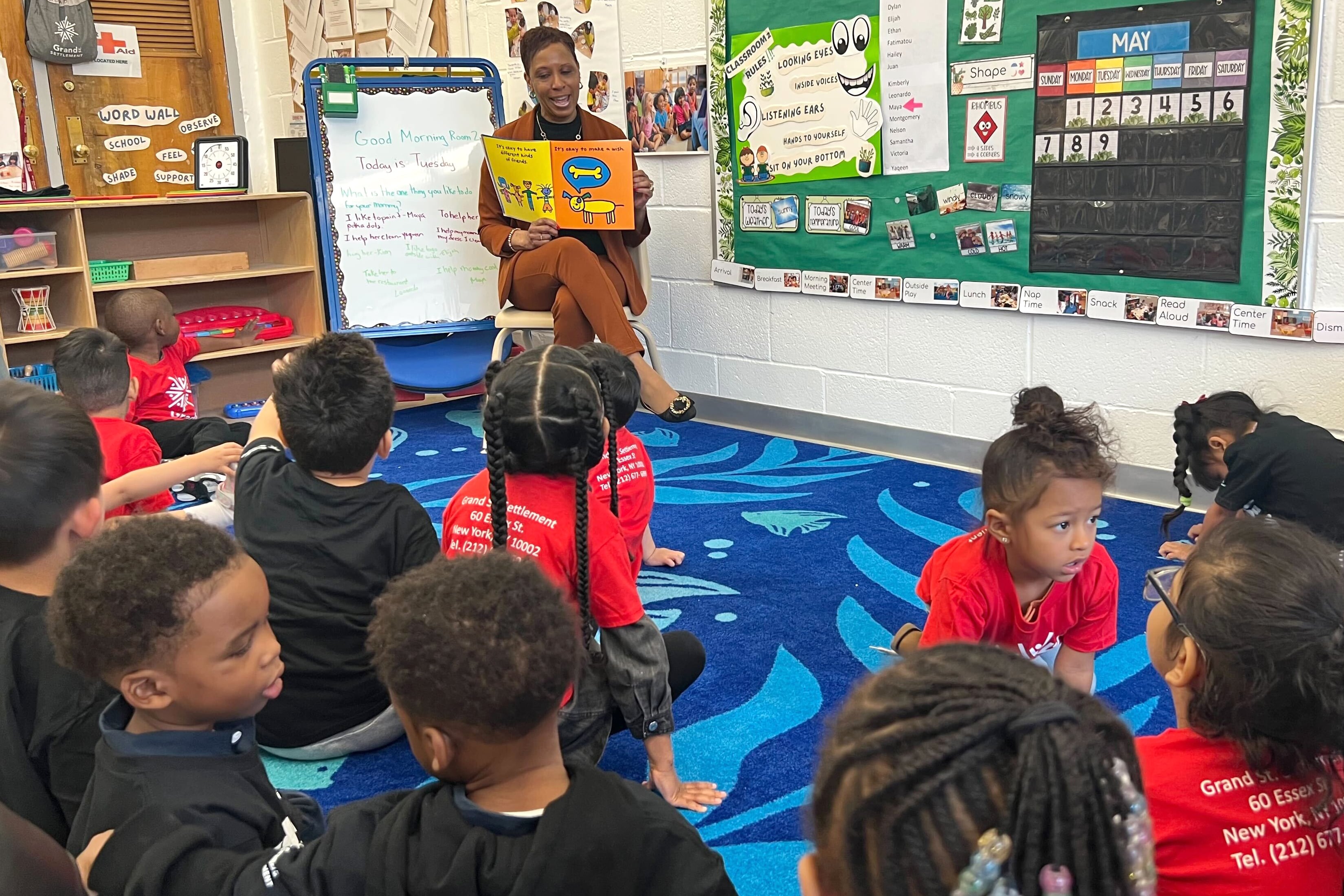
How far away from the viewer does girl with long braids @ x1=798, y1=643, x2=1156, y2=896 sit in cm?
60

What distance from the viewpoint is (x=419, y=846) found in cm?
90

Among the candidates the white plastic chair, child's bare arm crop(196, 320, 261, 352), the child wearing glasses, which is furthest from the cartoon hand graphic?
the child wearing glasses

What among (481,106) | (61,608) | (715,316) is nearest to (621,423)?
(61,608)

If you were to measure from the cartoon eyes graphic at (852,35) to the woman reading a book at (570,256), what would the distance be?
0.77m

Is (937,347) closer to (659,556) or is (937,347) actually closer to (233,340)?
(659,556)

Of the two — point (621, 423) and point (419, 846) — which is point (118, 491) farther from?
point (419, 846)

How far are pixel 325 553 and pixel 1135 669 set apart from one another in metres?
1.54

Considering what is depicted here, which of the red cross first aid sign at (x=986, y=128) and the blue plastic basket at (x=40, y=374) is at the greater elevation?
the red cross first aid sign at (x=986, y=128)

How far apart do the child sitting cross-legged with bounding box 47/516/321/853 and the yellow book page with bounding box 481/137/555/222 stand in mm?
2859

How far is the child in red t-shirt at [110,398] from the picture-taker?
2.57 metres

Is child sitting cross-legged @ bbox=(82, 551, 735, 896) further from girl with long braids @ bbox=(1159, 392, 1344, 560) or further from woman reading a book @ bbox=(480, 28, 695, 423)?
woman reading a book @ bbox=(480, 28, 695, 423)

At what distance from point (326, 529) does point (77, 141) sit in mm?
5023

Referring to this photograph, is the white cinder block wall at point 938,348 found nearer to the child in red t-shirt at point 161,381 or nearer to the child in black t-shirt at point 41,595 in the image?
the child in red t-shirt at point 161,381

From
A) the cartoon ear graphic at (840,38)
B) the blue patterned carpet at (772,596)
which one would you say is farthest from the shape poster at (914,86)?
the blue patterned carpet at (772,596)
